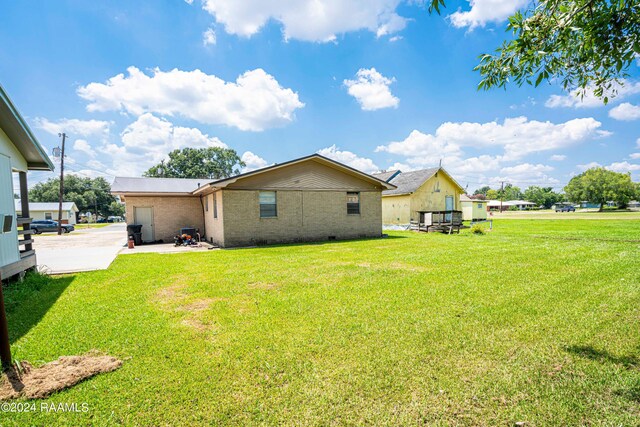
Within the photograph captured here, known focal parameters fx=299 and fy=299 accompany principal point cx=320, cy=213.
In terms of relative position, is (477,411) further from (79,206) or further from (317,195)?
(79,206)

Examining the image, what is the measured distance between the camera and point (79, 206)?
68.4 metres

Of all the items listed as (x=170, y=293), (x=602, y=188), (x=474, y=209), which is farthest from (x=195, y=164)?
→ (x=602, y=188)

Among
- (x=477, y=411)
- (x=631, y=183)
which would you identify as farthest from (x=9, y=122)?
(x=631, y=183)

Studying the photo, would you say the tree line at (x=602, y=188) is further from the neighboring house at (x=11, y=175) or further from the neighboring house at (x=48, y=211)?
the neighboring house at (x=48, y=211)

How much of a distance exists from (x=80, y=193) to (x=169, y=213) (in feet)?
244

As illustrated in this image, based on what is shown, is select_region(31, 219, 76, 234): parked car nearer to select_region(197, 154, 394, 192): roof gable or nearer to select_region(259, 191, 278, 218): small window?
select_region(197, 154, 394, 192): roof gable

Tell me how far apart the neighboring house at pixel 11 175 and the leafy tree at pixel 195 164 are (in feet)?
181

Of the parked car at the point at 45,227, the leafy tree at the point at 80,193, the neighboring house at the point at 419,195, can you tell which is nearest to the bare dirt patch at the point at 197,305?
the neighboring house at the point at 419,195

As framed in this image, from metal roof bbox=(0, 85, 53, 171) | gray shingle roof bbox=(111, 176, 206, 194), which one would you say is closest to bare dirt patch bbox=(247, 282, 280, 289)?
metal roof bbox=(0, 85, 53, 171)

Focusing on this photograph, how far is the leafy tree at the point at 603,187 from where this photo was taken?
2534 inches

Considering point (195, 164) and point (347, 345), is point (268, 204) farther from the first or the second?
point (195, 164)

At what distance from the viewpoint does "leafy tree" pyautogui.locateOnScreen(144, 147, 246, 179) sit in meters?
59.8

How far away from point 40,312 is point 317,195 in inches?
480

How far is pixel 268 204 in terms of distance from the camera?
15.1m
